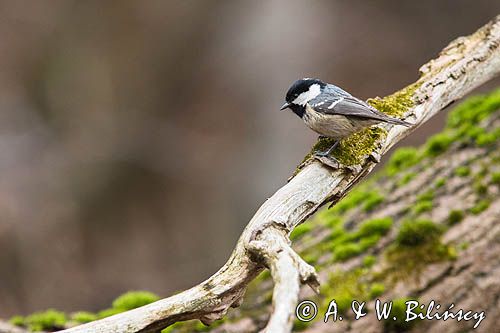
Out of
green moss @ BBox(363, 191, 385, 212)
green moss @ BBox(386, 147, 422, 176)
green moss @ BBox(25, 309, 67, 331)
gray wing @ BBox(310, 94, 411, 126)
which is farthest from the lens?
green moss @ BBox(386, 147, 422, 176)

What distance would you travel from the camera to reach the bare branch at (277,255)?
2.49 meters

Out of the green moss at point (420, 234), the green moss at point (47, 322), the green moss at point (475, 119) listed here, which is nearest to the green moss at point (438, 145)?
the green moss at point (475, 119)

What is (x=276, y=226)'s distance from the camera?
2.93 meters

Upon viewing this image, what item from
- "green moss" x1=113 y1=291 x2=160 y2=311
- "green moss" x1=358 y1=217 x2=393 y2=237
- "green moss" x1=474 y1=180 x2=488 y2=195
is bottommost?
"green moss" x1=474 y1=180 x2=488 y2=195

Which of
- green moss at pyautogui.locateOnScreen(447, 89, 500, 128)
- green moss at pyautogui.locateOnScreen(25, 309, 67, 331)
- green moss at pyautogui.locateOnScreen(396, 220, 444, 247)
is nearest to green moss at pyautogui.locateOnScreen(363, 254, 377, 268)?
green moss at pyautogui.locateOnScreen(396, 220, 444, 247)

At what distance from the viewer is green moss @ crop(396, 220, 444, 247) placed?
4.48 m

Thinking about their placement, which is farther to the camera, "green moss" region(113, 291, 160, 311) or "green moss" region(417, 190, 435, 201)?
"green moss" region(417, 190, 435, 201)

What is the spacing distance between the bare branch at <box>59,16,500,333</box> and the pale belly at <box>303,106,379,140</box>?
137 mm

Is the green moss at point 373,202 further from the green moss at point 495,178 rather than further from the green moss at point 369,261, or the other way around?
the green moss at point 495,178

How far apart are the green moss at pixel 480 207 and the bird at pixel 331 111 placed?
3.63ft

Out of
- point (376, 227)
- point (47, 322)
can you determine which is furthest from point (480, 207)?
point (47, 322)

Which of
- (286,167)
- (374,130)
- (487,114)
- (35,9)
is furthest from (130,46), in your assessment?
(374,130)

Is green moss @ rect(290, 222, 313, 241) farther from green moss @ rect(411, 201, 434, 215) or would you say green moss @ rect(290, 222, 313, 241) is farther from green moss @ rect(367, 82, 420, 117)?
green moss @ rect(367, 82, 420, 117)

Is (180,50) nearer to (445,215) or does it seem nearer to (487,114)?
(487,114)
